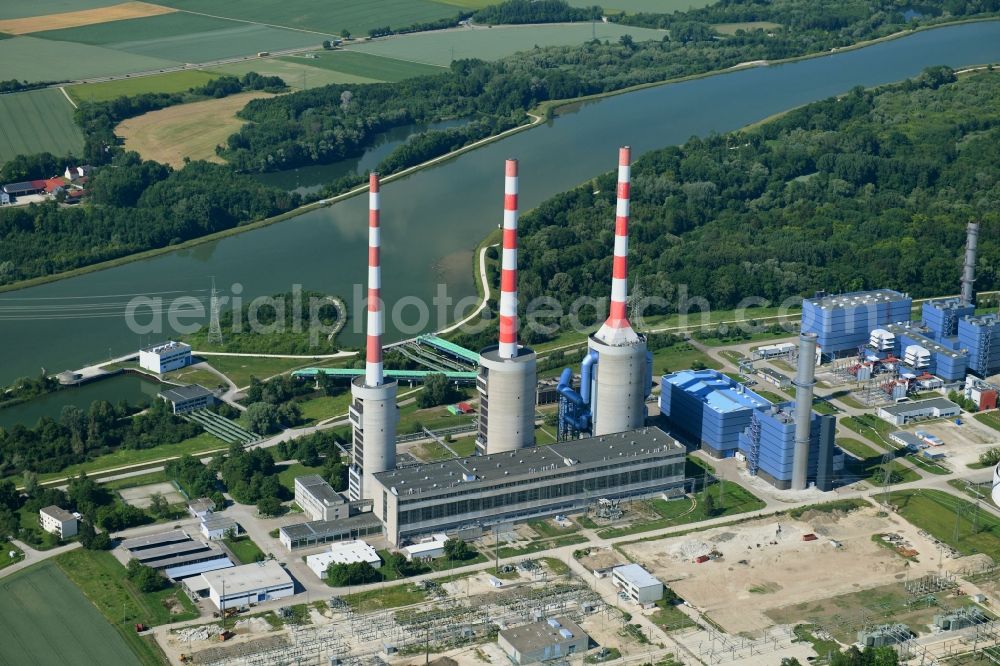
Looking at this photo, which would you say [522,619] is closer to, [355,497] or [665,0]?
[355,497]

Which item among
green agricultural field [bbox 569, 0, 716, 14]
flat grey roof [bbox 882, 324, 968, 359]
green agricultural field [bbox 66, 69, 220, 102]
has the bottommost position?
flat grey roof [bbox 882, 324, 968, 359]

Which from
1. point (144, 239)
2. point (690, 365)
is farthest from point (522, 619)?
point (144, 239)

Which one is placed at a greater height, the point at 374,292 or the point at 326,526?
the point at 374,292

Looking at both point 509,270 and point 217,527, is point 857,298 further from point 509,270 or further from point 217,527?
point 217,527

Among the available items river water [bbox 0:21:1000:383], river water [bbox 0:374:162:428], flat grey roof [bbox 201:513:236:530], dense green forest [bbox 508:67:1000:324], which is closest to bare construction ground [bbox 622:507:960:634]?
flat grey roof [bbox 201:513:236:530]

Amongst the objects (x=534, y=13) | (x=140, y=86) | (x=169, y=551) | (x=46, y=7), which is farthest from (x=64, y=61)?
(x=169, y=551)

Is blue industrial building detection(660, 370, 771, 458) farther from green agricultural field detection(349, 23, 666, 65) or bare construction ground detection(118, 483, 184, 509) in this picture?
green agricultural field detection(349, 23, 666, 65)
